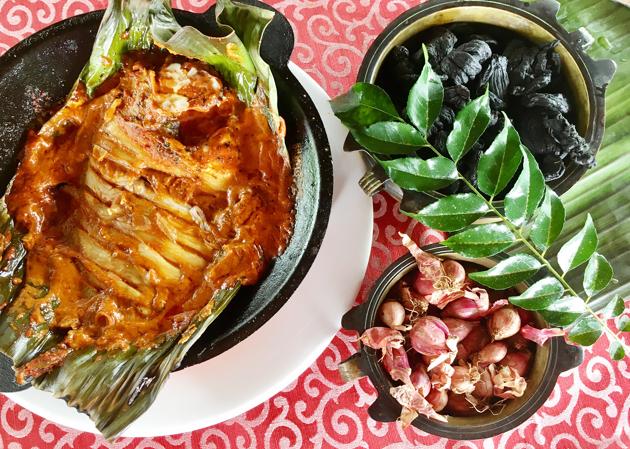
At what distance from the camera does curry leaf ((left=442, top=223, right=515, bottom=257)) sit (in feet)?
3.85

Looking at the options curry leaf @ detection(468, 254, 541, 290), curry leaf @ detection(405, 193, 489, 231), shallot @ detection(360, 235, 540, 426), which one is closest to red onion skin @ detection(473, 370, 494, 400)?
shallot @ detection(360, 235, 540, 426)

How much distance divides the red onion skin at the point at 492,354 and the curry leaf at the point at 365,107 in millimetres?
531

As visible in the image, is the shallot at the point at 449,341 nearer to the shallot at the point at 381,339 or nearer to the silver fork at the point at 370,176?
the shallot at the point at 381,339

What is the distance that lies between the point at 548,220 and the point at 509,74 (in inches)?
14.3

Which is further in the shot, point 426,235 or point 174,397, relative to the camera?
point 426,235

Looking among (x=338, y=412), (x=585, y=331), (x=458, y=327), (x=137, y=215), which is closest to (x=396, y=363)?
(x=458, y=327)

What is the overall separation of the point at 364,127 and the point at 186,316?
517mm

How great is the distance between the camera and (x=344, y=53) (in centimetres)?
160

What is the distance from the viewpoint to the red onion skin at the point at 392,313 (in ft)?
4.41

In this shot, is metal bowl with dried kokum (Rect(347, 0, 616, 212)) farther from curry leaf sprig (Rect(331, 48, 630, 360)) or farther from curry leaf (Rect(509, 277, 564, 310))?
curry leaf (Rect(509, 277, 564, 310))

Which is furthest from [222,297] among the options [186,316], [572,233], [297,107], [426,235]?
[572,233]

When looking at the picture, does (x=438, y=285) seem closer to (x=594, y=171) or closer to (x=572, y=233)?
(x=572, y=233)

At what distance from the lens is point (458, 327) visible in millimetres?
1380

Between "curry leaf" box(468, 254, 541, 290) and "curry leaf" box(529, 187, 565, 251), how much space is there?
0.05 metres
